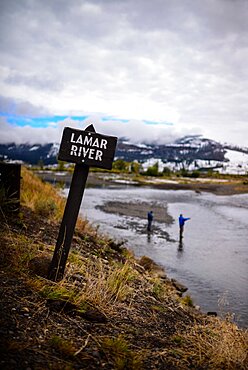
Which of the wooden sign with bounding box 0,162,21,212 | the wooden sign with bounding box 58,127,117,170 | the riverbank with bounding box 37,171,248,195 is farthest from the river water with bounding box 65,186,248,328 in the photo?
the riverbank with bounding box 37,171,248,195

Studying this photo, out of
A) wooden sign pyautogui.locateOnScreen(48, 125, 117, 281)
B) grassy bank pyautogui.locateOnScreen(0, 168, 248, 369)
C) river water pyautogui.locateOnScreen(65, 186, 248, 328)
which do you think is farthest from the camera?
river water pyautogui.locateOnScreen(65, 186, 248, 328)

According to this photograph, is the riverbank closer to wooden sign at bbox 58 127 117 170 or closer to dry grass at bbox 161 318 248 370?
wooden sign at bbox 58 127 117 170

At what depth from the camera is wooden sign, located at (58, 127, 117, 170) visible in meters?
4.93

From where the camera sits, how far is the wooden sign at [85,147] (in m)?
4.93

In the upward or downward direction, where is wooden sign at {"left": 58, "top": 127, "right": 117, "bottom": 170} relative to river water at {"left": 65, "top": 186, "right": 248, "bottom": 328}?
upward

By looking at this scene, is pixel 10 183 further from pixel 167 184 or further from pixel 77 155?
pixel 167 184

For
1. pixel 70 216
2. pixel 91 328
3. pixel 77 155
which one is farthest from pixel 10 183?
pixel 91 328

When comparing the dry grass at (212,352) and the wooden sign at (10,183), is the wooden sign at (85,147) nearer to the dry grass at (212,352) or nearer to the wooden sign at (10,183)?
the dry grass at (212,352)

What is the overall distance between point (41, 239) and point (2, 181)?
1717 millimetres

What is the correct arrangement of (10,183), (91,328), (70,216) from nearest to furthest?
(91,328) → (70,216) → (10,183)

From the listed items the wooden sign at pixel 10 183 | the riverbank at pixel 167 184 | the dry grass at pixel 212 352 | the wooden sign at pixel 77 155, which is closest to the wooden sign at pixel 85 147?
the wooden sign at pixel 77 155

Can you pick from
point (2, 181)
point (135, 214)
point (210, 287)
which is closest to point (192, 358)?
point (2, 181)

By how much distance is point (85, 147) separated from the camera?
4.96 meters

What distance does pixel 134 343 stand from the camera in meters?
4.00
